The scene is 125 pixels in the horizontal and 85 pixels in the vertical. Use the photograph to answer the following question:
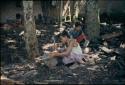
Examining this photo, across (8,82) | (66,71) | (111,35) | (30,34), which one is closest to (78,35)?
(111,35)

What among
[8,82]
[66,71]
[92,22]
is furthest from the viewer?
[92,22]

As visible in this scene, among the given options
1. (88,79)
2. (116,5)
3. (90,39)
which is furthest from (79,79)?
(116,5)

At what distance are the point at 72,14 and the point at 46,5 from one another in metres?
1.94

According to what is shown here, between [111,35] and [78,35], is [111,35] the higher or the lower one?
the lower one

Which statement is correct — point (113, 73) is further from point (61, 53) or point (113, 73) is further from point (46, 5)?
point (46, 5)

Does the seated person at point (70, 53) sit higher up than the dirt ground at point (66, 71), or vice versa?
the seated person at point (70, 53)

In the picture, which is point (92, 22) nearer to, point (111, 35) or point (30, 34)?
point (111, 35)

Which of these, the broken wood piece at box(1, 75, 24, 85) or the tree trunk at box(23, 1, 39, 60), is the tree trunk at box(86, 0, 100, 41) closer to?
the tree trunk at box(23, 1, 39, 60)

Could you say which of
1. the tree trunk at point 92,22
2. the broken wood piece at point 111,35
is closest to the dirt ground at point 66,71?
the broken wood piece at point 111,35

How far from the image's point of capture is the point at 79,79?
9.78 m

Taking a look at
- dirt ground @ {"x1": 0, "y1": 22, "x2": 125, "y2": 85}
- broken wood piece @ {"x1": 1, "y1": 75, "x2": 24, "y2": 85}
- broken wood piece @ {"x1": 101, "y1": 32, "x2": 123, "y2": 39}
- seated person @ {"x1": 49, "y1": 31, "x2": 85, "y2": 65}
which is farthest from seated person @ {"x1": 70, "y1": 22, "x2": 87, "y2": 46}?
broken wood piece @ {"x1": 1, "y1": 75, "x2": 24, "y2": 85}

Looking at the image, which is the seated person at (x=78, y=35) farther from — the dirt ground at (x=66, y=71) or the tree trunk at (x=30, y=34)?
the tree trunk at (x=30, y=34)

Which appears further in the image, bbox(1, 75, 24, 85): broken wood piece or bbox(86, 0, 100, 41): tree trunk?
bbox(86, 0, 100, 41): tree trunk

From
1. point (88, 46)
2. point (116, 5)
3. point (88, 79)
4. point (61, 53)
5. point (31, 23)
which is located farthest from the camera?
point (116, 5)
